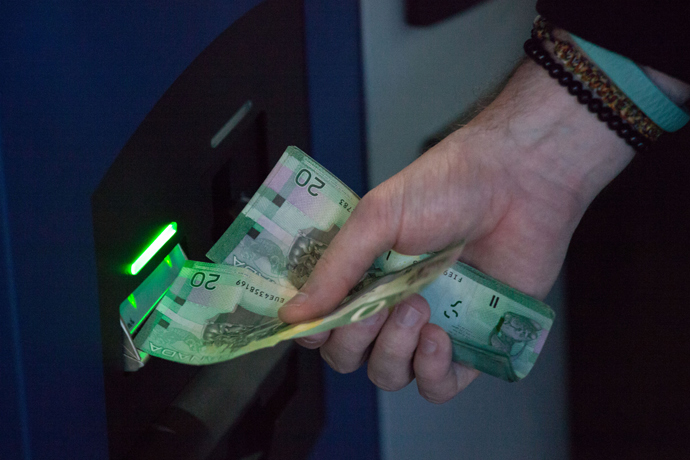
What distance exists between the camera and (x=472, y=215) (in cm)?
107

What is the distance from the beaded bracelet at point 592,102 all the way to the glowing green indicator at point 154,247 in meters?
0.71

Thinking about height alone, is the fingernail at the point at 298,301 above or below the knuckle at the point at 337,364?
above

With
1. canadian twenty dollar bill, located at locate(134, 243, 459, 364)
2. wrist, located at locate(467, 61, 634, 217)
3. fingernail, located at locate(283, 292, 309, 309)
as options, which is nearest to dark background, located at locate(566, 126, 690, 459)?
wrist, located at locate(467, 61, 634, 217)

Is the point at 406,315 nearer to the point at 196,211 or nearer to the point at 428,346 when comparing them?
the point at 428,346

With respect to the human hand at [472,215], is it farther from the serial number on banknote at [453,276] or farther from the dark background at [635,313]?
the dark background at [635,313]

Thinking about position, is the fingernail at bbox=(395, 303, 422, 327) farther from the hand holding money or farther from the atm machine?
the atm machine

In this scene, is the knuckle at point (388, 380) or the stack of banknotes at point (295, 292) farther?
the knuckle at point (388, 380)

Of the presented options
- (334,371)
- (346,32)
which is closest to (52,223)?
(346,32)

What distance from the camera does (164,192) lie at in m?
0.77

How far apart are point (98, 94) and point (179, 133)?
0.15m

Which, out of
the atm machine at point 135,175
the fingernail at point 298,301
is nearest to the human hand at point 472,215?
the fingernail at point 298,301

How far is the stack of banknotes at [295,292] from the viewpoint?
0.84m

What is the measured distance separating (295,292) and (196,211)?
0.86 feet

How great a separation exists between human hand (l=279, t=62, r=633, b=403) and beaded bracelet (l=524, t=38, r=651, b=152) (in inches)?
0.7
